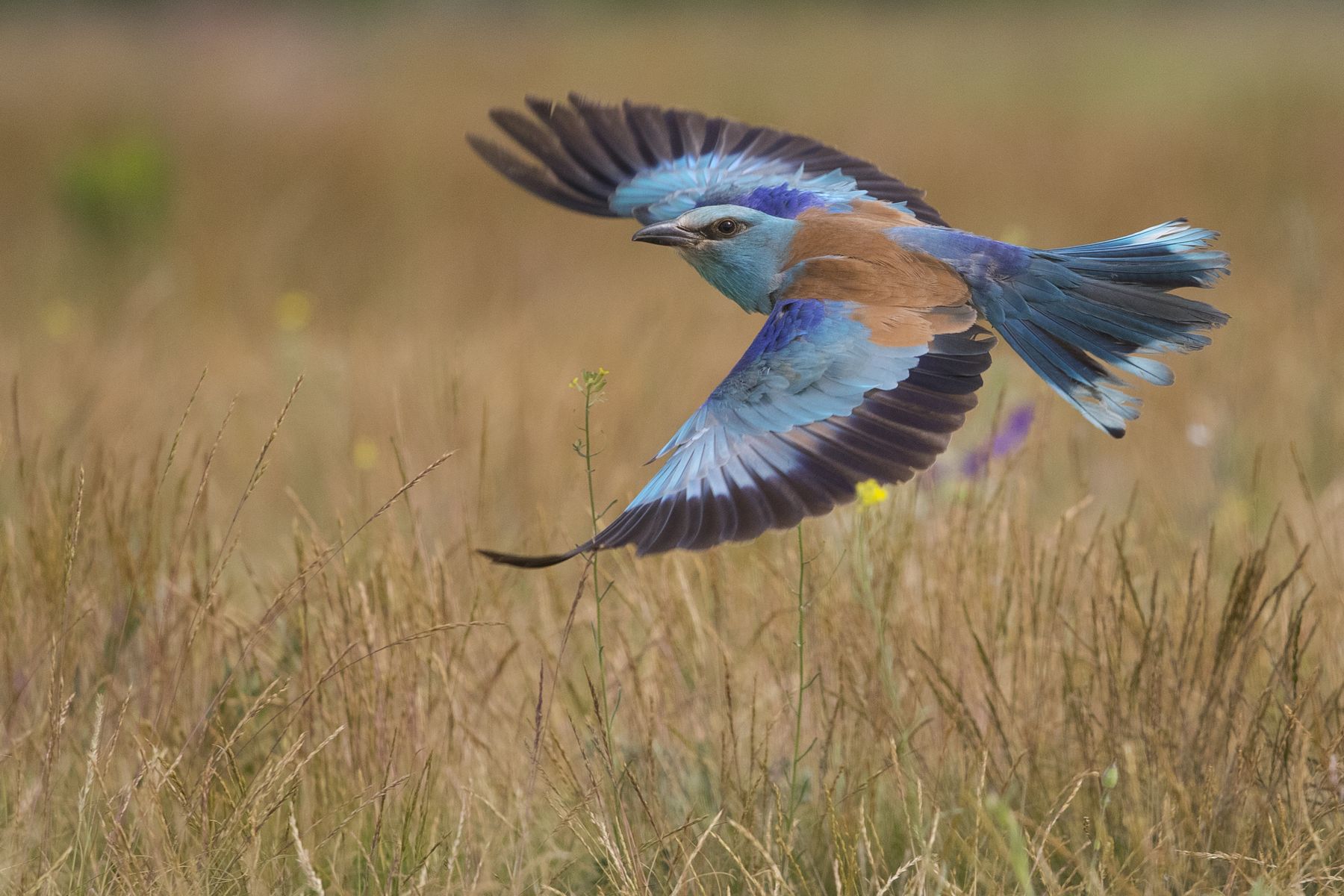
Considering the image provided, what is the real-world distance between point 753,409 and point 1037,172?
9.39 meters

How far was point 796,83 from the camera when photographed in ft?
52.9

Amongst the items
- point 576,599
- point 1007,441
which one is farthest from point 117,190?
point 576,599

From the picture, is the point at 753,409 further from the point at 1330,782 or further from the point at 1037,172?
the point at 1037,172

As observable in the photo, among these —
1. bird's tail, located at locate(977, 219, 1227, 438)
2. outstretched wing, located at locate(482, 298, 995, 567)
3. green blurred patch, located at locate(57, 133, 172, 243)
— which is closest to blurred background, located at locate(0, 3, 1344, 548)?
green blurred patch, located at locate(57, 133, 172, 243)

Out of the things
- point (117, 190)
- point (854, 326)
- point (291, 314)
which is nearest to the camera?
point (854, 326)

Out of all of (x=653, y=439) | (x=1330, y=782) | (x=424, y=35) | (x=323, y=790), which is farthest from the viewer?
(x=424, y=35)

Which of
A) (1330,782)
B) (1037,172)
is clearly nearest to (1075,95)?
(1037,172)

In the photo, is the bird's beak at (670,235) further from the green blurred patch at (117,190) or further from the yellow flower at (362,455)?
the green blurred patch at (117,190)

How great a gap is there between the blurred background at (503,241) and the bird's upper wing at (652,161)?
528 mm

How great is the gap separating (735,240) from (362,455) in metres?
1.60

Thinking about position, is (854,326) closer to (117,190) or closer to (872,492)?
(872,492)

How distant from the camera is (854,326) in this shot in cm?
265

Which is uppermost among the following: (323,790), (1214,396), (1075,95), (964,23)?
(964,23)

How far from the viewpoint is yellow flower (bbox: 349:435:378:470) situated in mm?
4109
